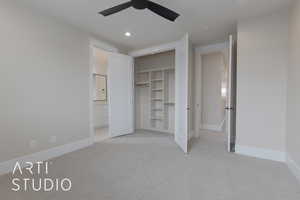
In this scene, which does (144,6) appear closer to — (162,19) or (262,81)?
(162,19)

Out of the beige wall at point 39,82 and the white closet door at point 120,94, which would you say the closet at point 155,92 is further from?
the beige wall at point 39,82

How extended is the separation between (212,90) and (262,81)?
2.93 metres

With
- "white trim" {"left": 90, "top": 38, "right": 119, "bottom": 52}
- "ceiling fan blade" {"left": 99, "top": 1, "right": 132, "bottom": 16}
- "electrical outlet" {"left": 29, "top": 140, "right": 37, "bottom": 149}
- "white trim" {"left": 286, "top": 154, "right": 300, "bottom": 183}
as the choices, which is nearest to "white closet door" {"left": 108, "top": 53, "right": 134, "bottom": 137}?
"white trim" {"left": 90, "top": 38, "right": 119, "bottom": 52}

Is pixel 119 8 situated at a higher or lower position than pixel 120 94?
higher

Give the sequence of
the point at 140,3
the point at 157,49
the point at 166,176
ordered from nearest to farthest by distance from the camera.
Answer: the point at 140,3
the point at 166,176
the point at 157,49

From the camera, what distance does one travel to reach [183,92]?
11.3ft

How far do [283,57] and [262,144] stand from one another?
156cm

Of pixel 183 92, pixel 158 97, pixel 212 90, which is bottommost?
pixel 158 97

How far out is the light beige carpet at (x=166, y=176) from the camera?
1787 mm

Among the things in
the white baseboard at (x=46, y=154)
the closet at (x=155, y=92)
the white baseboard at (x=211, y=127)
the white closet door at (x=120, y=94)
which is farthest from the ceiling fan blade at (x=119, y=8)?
the white baseboard at (x=211, y=127)

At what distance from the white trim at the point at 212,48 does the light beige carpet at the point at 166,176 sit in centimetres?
256

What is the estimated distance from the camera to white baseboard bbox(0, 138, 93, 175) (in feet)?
7.57

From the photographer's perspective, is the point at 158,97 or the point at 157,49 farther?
the point at 158,97

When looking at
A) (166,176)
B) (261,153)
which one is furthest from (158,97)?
(166,176)
